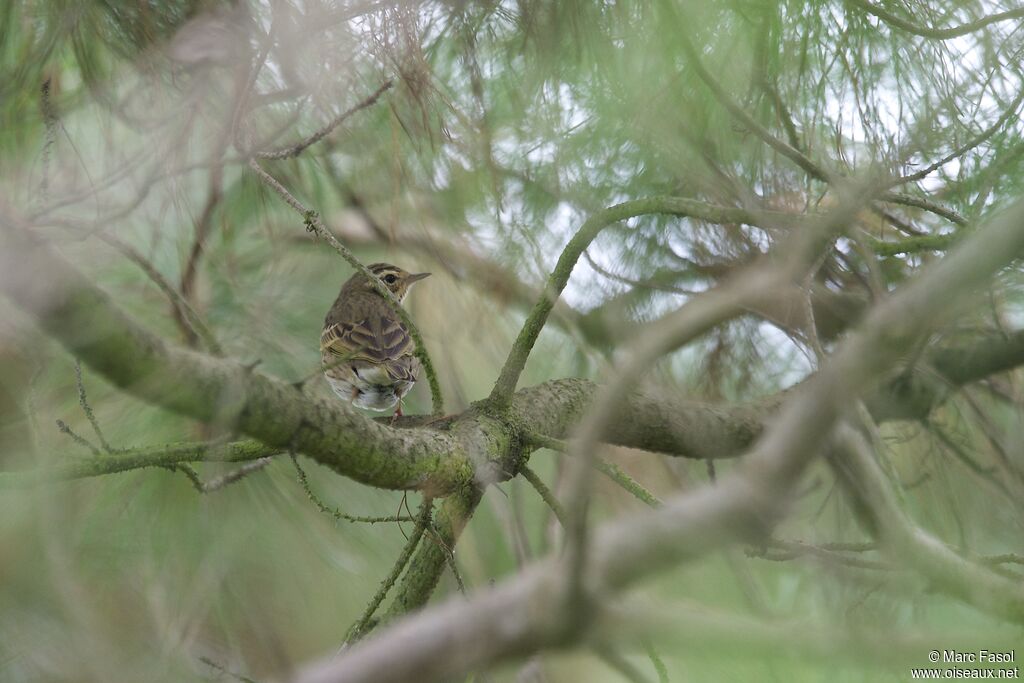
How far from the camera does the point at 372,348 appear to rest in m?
2.96

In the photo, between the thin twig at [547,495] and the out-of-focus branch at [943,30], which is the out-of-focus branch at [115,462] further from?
the out-of-focus branch at [943,30]

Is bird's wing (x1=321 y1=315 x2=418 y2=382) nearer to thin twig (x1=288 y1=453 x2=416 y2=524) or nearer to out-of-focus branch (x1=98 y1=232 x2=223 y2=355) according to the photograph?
out-of-focus branch (x1=98 y1=232 x2=223 y2=355)

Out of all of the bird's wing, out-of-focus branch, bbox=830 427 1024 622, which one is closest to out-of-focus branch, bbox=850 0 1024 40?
out-of-focus branch, bbox=830 427 1024 622

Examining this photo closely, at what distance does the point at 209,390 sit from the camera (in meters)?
1.07

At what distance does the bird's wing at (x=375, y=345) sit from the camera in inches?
115

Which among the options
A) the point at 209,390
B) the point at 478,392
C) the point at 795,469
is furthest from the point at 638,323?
the point at 795,469

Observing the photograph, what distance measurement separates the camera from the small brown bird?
294cm

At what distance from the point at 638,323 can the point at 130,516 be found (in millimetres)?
1398

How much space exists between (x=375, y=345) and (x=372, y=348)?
6 cm

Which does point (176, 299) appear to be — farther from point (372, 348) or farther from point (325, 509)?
point (372, 348)

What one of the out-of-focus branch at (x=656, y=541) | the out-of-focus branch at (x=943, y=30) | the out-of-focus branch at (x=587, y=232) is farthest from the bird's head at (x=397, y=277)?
the out-of-focus branch at (x=656, y=541)

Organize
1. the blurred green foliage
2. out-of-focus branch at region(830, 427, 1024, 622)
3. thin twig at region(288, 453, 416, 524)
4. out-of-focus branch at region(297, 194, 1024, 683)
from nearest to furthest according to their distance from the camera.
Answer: out-of-focus branch at region(297, 194, 1024, 683)
out-of-focus branch at region(830, 427, 1024, 622)
thin twig at region(288, 453, 416, 524)
the blurred green foliage

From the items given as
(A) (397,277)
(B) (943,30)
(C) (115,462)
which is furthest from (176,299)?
(B) (943,30)

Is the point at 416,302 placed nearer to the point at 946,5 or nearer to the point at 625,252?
the point at 625,252
